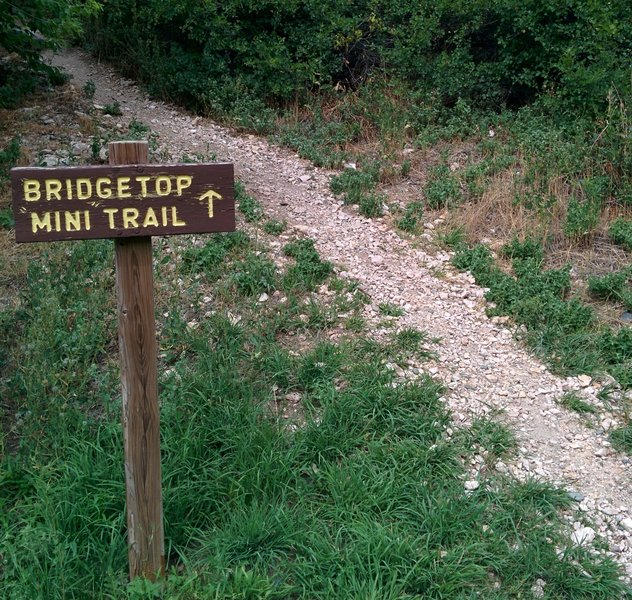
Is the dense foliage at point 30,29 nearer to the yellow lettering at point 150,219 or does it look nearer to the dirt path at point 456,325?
the dirt path at point 456,325

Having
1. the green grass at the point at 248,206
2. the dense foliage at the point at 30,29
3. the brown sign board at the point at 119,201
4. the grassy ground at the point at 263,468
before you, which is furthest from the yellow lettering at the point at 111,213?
the dense foliage at the point at 30,29

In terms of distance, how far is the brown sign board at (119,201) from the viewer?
2.76m

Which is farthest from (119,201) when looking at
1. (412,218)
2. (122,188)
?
(412,218)

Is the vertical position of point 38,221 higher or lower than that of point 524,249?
higher

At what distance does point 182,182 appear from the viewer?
2932mm

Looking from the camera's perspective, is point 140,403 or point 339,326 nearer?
point 140,403

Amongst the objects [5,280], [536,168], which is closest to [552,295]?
[536,168]

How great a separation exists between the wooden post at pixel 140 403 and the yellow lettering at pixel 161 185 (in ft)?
0.36

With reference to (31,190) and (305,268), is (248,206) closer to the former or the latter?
(305,268)

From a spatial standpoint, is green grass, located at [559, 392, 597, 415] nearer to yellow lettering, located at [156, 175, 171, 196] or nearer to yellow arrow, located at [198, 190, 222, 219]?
yellow arrow, located at [198, 190, 222, 219]

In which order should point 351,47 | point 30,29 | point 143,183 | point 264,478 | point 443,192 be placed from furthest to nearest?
1. point 351,47
2. point 30,29
3. point 443,192
4. point 264,478
5. point 143,183

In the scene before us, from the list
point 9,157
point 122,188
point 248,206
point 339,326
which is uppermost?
point 122,188

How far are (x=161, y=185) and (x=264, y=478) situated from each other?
1.72m

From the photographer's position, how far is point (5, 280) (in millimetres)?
5535
